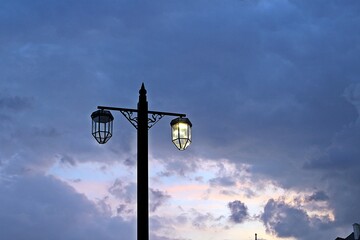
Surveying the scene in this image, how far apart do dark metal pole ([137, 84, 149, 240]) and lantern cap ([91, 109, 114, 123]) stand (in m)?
0.60

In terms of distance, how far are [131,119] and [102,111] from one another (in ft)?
1.91

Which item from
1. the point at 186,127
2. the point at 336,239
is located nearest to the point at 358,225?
the point at 336,239

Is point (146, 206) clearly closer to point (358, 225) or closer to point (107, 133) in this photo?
point (107, 133)

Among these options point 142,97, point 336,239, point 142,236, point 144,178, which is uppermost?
point 336,239

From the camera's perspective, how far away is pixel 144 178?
958 cm

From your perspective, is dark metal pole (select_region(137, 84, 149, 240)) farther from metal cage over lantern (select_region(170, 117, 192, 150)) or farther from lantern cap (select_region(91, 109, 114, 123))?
metal cage over lantern (select_region(170, 117, 192, 150))

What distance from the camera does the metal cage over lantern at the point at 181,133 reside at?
10805 millimetres

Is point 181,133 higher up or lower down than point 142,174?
higher up

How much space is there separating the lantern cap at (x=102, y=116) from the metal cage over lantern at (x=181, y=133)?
4.33 feet

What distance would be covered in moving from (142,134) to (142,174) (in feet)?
2.84

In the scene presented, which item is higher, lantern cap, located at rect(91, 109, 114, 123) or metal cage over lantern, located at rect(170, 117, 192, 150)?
lantern cap, located at rect(91, 109, 114, 123)

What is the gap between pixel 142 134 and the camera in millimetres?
10125

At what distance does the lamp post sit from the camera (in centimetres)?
930

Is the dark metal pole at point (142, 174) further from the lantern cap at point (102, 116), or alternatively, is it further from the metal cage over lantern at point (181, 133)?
the metal cage over lantern at point (181, 133)
